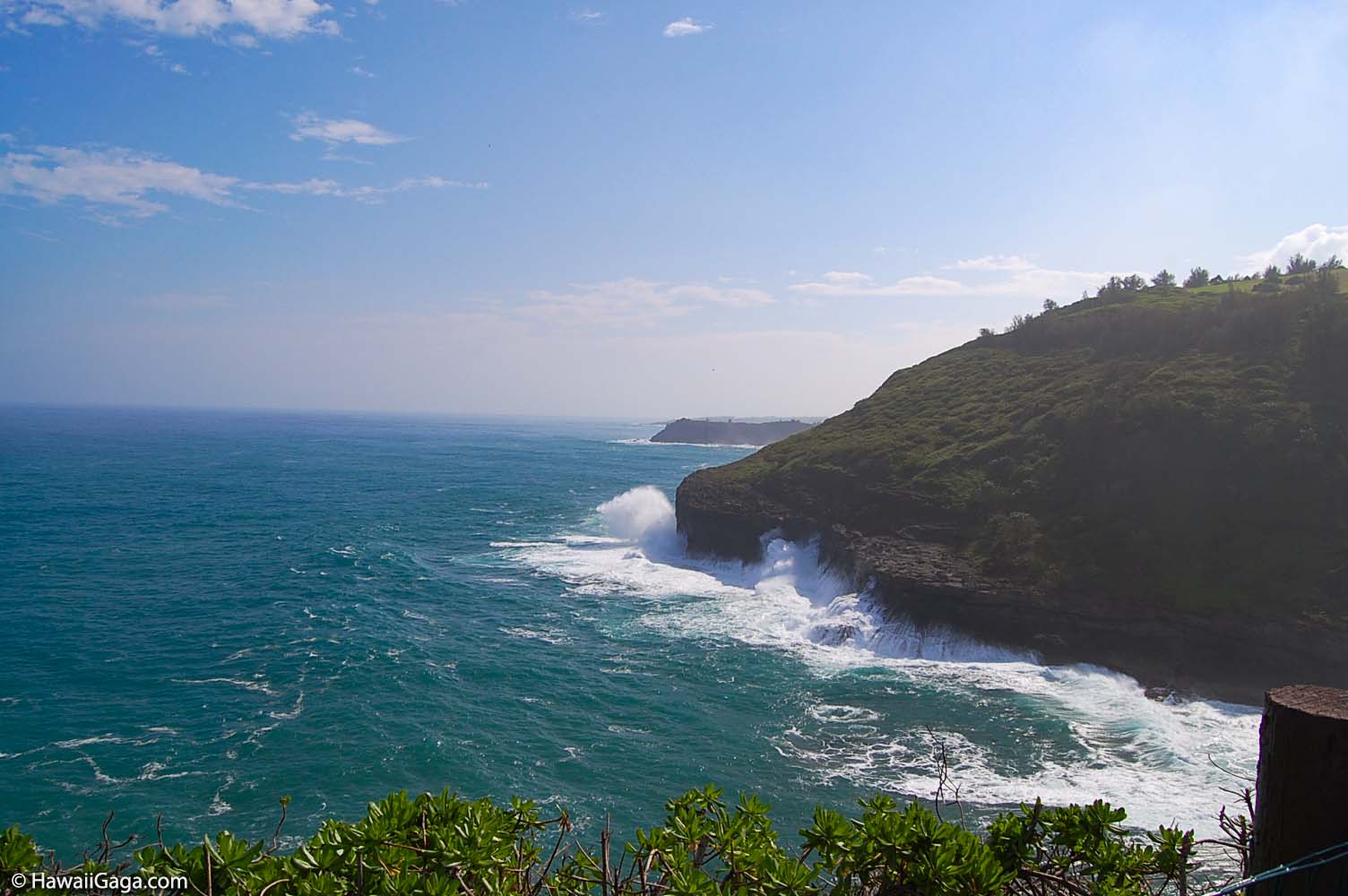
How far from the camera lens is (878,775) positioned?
21.3 m

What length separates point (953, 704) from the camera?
26.7 metres

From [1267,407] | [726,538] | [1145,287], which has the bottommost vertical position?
[726,538]

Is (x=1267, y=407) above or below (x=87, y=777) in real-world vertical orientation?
above

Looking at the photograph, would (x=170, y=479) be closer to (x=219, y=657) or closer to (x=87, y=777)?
(x=219, y=657)

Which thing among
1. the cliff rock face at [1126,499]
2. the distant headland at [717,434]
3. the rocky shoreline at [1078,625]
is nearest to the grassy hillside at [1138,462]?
the cliff rock face at [1126,499]

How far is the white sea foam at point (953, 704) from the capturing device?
21016 mm

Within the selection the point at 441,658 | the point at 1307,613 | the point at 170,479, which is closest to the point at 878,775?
the point at 441,658

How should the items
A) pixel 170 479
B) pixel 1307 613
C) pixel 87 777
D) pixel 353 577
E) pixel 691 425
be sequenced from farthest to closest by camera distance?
pixel 691 425 < pixel 170 479 < pixel 353 577 < pixel 1307 613 < pixel 87 777

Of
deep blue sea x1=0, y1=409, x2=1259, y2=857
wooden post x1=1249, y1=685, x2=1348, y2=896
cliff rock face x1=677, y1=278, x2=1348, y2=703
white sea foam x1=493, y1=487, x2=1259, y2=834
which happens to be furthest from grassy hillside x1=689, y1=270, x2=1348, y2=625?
wooden post x1=1249, y1=685, x2=1348, y2=896

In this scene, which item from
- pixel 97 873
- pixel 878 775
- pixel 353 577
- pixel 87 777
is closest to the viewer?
pixel 97 873

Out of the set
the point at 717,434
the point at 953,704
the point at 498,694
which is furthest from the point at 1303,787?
the point at 717,434

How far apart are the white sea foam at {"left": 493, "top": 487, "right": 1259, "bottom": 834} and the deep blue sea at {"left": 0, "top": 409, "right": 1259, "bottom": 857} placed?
115 mm

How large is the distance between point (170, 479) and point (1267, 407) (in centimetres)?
9126

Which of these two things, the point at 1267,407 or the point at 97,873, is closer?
the point at 97,873
